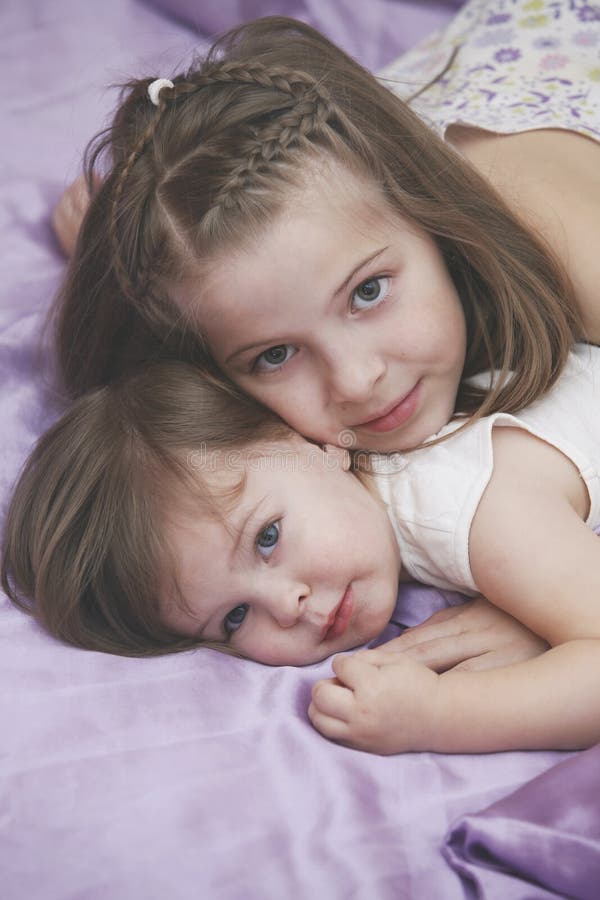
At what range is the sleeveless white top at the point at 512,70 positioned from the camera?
56.8 inches

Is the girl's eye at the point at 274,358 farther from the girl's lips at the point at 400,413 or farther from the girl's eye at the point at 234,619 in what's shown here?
the girl's eye at the point at 234,619

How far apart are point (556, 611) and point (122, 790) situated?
0.46 meters

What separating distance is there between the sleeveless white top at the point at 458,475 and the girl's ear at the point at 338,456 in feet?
0.12

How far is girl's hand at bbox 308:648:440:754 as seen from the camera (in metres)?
0.93

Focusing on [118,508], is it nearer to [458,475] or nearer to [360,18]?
[458,475]

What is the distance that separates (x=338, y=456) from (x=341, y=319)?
172 millimetres

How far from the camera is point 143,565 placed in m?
1.06

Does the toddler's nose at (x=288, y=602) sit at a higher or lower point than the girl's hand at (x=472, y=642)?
higher

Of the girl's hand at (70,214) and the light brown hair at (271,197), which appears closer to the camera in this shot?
the light brown hair at (271,197)

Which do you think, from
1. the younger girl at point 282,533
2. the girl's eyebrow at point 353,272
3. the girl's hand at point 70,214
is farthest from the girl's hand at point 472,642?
the girl's hand at point 70,214

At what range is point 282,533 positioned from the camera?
107 cm

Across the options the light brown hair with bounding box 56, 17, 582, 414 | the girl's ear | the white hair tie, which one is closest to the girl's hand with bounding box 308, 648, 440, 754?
the girl's ear

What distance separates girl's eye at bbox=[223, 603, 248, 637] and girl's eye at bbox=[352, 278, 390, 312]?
0.36 meters

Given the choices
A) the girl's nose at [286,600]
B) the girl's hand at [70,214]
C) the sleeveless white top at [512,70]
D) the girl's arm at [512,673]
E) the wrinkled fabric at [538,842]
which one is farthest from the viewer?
the girl's hand at [70,214]
